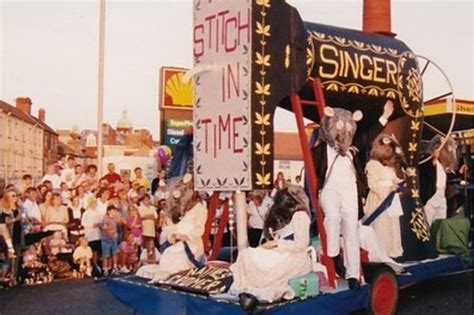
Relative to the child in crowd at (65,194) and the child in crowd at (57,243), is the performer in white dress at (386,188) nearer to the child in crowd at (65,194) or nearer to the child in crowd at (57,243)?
the child in crowd at (57,243)

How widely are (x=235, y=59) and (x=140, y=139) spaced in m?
31.4

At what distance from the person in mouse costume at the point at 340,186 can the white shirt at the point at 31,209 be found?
4612 mm

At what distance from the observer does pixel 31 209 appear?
898 cm

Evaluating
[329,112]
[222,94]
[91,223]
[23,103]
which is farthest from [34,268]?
[23,103]

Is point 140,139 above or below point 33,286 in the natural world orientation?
above

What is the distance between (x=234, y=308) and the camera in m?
4.82

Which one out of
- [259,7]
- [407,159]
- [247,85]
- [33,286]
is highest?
[259,7]

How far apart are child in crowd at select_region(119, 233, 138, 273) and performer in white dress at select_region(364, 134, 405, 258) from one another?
423cm

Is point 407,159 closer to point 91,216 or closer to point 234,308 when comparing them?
point 234,308

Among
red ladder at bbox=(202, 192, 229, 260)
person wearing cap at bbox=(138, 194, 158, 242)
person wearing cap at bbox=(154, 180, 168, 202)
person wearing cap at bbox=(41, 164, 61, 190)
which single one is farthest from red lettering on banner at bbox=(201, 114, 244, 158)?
person wearing cap at bbox=(41, 164, 61, 190)

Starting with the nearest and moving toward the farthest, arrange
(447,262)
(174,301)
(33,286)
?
(174,301)
(447,262)
(33,286)

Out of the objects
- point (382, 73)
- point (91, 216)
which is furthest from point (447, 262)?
point (91, 216)

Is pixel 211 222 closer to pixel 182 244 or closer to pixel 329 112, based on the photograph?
pixel 182 244

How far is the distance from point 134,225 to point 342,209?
4747mm
